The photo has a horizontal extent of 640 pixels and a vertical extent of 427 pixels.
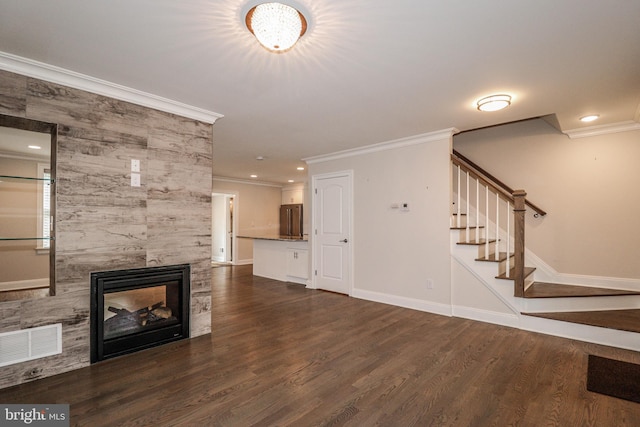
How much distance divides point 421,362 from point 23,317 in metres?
3.32

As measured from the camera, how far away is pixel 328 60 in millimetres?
2326

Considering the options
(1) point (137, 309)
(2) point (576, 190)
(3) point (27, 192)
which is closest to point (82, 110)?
(3) point (27, 192)

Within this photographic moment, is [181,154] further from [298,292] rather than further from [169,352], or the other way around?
[298,292]

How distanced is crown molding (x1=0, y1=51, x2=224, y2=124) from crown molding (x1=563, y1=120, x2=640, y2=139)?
189 inches

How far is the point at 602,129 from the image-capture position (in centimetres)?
402

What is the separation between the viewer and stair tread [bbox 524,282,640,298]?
354 cm

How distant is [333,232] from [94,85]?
12.8 feet

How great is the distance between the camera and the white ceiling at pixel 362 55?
5.91 ft

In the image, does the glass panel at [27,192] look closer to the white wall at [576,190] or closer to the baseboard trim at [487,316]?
the baseboard trim at [487,316]

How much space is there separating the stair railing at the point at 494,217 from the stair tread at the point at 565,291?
0.29 m

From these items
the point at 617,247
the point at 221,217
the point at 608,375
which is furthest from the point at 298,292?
the point at 221,217

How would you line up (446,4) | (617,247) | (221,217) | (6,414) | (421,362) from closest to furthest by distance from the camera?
(446,4)
(6,414)
(421,362)
(617,247)
(221,217)


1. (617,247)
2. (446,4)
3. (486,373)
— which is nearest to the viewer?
(446,4)

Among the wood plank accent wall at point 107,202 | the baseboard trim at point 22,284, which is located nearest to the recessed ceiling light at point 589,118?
the wood plank accent wall at point 107,202
